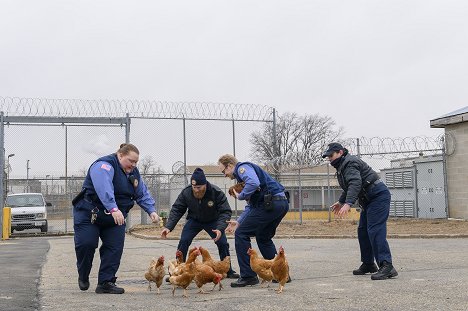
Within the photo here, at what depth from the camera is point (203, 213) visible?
752 cm

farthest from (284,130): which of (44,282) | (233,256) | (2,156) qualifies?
(44,282)

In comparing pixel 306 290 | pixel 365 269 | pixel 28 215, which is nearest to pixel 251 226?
pixel 306 290

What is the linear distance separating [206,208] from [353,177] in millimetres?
1814

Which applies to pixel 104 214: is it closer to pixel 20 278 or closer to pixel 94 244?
pixel 94 244

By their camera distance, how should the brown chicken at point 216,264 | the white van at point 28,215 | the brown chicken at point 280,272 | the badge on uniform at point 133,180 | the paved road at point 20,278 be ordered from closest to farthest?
the paved road at point 20,278 → the brown chicken at point 280,272 → the badge on uniform at point 133,180 → the brown chicken at point 216,264 → the white van at point 28,215

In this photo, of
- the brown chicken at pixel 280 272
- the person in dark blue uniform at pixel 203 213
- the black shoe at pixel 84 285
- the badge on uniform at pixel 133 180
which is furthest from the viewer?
the person in dark blue uniform at pixel 203 213

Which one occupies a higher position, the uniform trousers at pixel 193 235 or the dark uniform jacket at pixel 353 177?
the dark uniform jacket at pixel 353 177

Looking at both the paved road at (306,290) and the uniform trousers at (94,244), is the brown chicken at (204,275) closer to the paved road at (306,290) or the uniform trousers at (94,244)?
the paved road at (306,290)

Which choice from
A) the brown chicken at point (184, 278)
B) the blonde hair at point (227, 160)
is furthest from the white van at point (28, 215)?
the brown chicken at point (184, 278)

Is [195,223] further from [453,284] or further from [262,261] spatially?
[453,284]

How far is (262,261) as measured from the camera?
650 centimetres

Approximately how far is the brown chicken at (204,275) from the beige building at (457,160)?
1416cm

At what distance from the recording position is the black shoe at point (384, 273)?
6797mm

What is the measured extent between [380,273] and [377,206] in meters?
0.81
